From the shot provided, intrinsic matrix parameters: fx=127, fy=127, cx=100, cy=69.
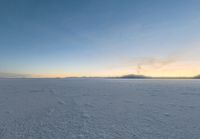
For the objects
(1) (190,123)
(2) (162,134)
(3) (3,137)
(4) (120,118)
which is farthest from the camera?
(4) (120,118)

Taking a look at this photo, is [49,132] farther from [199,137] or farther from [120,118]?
[199,137]

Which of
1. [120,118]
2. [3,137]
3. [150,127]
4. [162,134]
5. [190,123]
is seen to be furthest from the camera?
[120,118]

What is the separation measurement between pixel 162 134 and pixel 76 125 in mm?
2026

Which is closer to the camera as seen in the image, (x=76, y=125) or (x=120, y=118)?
(x=76, y=125)

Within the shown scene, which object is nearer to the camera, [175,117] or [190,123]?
[190,123]

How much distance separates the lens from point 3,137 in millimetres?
2578

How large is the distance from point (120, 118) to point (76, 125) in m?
1.32

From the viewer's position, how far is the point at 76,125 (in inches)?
128

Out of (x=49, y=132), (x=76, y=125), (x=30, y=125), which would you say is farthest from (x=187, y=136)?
(x=30, y=125)

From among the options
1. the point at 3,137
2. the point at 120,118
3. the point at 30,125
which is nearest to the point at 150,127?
the point at 120,118

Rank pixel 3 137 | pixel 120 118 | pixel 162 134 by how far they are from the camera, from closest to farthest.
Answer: pixel 3 137
pixel 162 134
pixel 120 118

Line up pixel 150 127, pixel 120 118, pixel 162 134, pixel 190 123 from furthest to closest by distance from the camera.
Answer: pixel 120 118 < pixel 190 123 < pixel 150 127 < pixel 162 134

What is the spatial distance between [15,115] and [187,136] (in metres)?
4.70

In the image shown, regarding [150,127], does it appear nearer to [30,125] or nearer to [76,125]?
[76,125]
